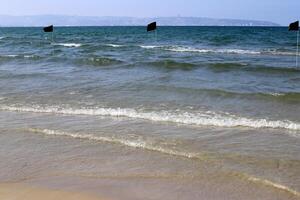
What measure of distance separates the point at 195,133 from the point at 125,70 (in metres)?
12.1

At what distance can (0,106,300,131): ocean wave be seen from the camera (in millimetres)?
10359

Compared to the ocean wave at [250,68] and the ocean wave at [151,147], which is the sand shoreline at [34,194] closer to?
the ocean wave at [151,147]

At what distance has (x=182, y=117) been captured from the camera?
436 inches

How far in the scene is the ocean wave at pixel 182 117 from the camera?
34.0 ft

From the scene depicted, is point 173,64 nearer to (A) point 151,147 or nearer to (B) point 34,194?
(A) point 151,147

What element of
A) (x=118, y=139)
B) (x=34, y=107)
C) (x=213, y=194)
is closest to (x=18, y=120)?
(x=34, y=107)

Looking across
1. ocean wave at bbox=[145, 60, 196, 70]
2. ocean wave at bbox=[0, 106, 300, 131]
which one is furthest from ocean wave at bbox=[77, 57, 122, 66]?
ocean wave at bbox=[0, 106, 300, 131]

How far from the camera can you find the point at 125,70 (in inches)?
842

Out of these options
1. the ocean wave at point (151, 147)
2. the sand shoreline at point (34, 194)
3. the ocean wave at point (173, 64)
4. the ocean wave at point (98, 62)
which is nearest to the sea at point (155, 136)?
the ocean wave at point (151, 147)

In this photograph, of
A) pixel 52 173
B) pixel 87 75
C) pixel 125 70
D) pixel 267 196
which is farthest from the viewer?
pixel 125 70

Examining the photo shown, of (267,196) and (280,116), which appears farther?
(280,116)

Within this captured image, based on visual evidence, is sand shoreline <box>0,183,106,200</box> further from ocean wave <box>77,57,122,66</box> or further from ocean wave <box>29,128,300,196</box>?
ocean wave <box>77,57,122,66</box>

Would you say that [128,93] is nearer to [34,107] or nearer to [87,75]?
[34,107]

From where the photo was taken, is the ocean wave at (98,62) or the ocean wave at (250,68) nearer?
the ocean wave at (250,68)
